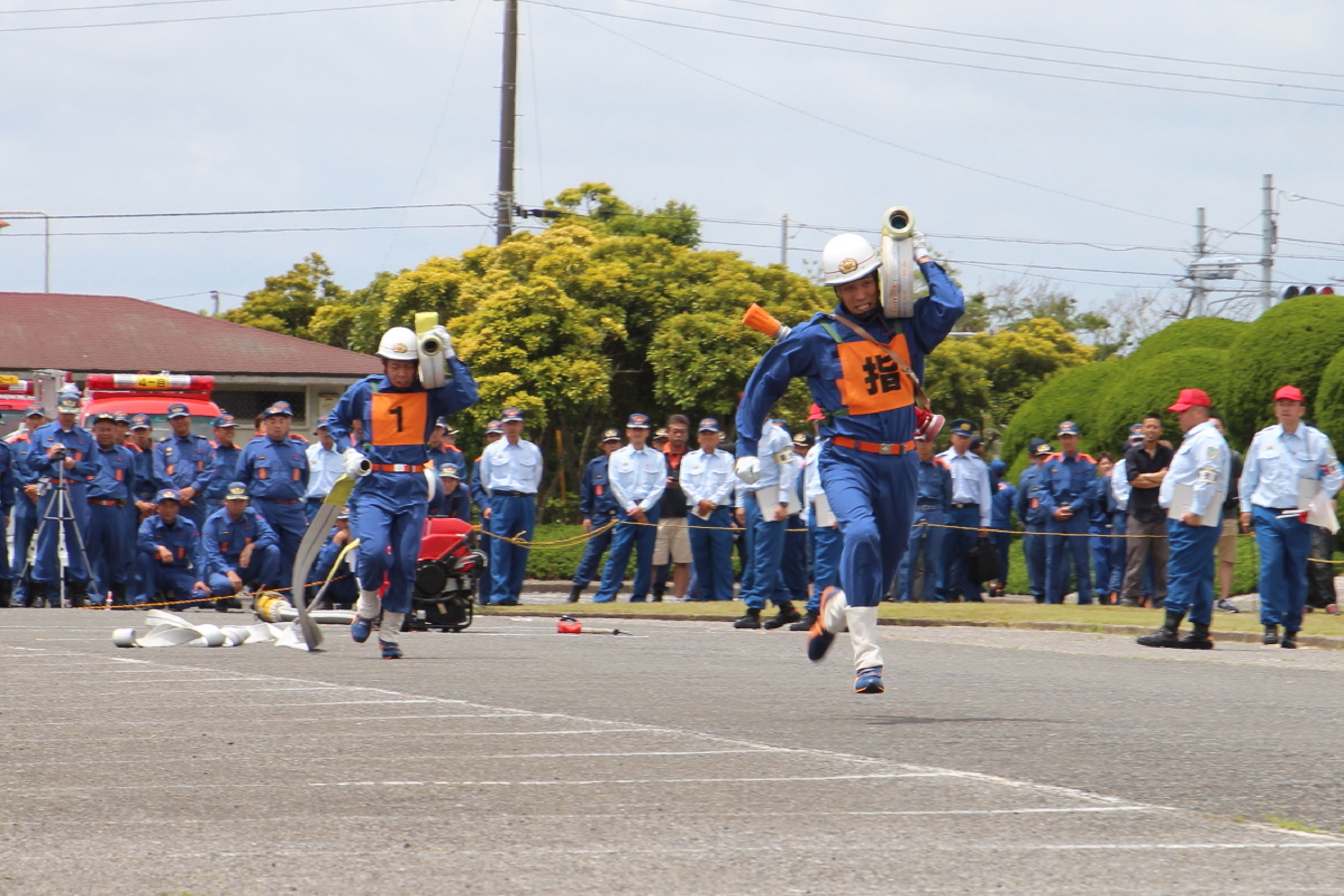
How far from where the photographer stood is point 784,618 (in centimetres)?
1714

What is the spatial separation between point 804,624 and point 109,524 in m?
8.30

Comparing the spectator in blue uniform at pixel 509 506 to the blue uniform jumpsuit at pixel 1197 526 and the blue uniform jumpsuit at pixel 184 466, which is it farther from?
the blue uniform jumpsuit at pixel 1197 526

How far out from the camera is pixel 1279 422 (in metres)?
15.2

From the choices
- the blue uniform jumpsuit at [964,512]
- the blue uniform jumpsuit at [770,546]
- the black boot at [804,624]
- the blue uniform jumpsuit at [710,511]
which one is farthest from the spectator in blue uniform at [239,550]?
the blue uniform jumpsuit at [964,512]

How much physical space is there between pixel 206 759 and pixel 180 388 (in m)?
18.7

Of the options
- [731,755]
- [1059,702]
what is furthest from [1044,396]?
[731,755]

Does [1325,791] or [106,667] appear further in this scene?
[106,667]

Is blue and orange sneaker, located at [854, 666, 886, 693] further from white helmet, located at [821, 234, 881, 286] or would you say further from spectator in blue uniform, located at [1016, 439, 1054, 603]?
spectator in blue uniform, located at [1016, 439, 1054, 603]

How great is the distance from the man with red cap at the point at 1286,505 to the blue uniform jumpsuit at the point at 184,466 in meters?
11.8

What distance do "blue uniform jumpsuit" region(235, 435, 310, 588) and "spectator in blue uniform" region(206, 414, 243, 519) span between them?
31 centimetres

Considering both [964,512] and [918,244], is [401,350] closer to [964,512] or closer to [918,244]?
[918,244]

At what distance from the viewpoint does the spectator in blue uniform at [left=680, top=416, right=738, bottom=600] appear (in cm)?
2023

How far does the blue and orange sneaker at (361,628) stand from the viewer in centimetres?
1232

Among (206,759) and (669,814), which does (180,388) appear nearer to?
(206,759)
